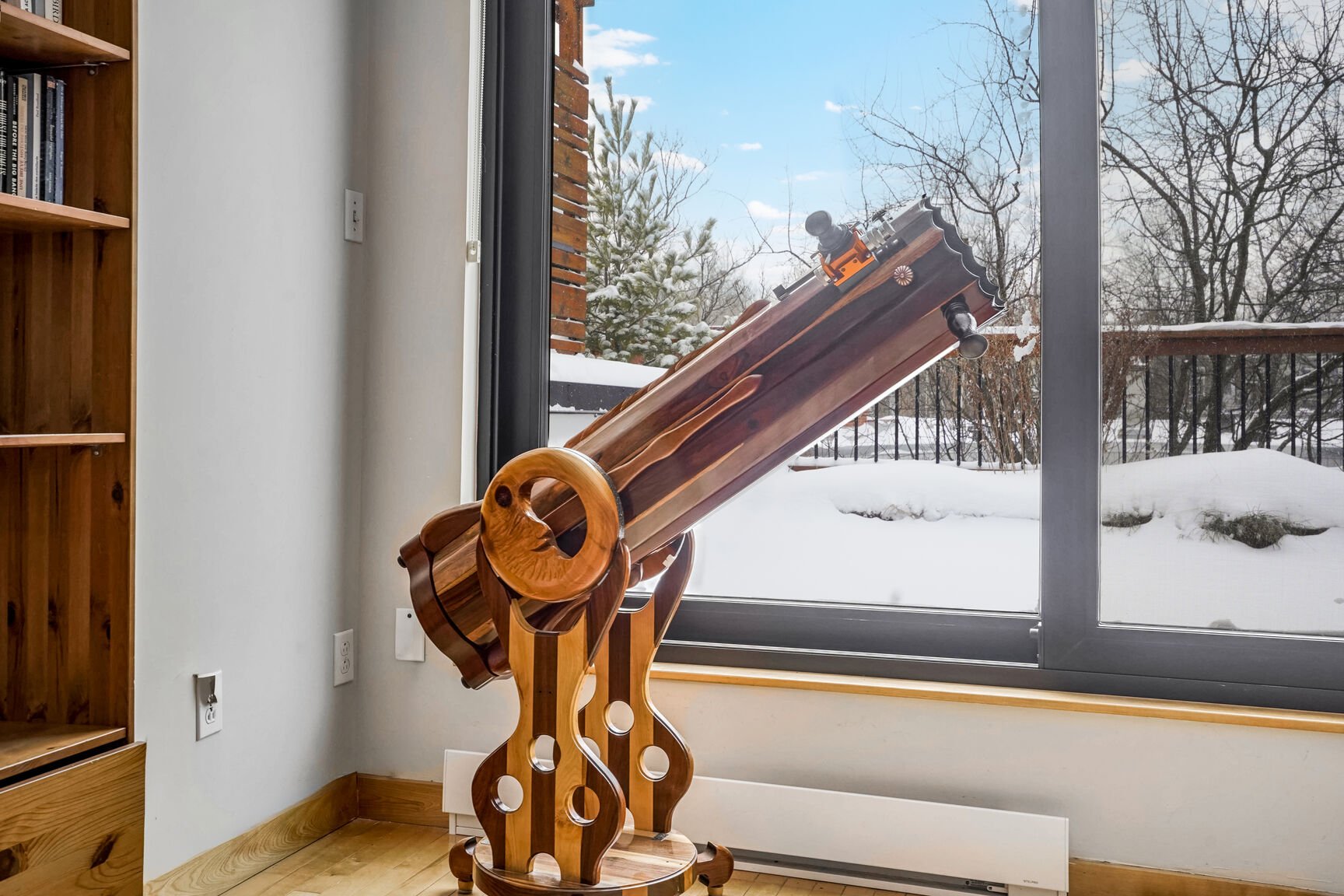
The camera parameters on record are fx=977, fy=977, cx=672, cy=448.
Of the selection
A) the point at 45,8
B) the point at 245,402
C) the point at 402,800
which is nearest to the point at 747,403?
the point at 245,402

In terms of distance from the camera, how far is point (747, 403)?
155 cm

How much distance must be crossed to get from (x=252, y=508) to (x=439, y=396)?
1.58 ft

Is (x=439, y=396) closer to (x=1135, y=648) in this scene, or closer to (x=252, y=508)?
(x=252, y=508)

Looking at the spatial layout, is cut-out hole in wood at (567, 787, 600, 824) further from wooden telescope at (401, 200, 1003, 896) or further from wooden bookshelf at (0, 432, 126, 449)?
wooden bookshelf at (0, 432, 126, 449)

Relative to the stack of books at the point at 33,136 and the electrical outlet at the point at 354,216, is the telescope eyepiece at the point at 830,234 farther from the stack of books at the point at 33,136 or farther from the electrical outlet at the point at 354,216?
the electrical outlet at the point at 354,216

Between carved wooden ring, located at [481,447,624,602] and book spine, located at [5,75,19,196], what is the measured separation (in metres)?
0.79

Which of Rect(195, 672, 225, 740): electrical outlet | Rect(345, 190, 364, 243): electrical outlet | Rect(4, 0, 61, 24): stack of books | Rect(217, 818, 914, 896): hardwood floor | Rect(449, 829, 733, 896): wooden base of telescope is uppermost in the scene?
Rect(4, 0, 61, 24): stack of books

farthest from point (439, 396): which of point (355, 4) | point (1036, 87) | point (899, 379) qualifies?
point (1036, 87)

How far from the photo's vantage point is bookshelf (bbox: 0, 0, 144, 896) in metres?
1.45

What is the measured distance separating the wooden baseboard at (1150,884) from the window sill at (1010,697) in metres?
0.29

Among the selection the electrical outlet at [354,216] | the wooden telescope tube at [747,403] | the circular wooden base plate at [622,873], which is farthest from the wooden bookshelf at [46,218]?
the circular wooden base plate at [622,873]

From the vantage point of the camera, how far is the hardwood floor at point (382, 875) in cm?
190

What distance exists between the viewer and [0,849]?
4.13 ft

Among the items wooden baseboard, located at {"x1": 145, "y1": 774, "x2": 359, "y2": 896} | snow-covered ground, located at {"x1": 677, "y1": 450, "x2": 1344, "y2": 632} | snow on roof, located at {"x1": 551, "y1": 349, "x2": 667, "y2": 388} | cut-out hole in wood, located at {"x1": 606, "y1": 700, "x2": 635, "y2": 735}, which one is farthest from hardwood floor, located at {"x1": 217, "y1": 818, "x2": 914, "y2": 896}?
snow on roof, located at {"x1": 551, "y1": 349, "x2": 667, "y2": 388}
